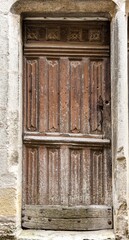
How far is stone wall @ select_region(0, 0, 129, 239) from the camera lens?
4.52 m

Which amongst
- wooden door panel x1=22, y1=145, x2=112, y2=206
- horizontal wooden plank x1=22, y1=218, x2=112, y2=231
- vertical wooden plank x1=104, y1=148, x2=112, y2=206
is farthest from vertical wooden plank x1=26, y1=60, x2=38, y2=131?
horizontal wooden plank x1=22, y1=218, x2=112, y2=231

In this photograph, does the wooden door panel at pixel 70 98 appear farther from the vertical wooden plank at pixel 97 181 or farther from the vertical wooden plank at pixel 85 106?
the vertical wooden plank at pixel 97 181

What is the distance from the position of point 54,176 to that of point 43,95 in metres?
0.91

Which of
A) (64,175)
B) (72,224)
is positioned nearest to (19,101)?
(64,175)

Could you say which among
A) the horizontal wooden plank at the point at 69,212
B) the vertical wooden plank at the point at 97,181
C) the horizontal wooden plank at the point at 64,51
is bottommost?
the horizontal wooden plank at the point at 69,212

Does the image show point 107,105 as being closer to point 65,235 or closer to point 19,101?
point 19,101

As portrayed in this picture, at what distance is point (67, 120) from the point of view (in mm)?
4797

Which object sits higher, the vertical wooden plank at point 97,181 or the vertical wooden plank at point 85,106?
the vertical wooden plank at point 85,106

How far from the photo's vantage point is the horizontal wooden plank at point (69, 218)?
471 cm

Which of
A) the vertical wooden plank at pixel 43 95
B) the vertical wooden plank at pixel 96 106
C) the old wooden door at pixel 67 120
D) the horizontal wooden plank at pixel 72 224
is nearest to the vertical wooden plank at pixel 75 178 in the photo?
the old wooden door at pixel 67 120

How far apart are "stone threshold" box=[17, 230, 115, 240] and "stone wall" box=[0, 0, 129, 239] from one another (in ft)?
0.20

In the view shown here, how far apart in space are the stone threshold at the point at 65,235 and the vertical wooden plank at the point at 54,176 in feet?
1.12

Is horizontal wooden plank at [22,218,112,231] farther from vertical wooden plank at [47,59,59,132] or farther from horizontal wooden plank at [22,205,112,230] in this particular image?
vertical wooden plank at [47,59,59,132]

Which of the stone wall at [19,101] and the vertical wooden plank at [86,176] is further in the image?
the vertical wooden plank at [86,176]
